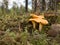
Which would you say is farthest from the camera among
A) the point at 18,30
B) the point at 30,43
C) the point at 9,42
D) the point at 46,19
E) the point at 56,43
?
the point at 46,19

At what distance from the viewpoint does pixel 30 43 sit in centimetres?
876

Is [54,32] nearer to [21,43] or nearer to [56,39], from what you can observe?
[56,39]

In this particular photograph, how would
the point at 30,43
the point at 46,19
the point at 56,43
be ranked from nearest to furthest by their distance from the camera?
the point at 30,43
the point at 56,43
the point at 46,19

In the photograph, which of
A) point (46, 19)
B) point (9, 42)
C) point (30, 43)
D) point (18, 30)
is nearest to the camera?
point (9, 42)

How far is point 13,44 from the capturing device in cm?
812

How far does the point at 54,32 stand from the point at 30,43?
1.68 m

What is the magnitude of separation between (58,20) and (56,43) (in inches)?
101

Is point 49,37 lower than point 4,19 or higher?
lower

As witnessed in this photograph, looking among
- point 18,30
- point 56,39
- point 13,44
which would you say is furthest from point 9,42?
point 56,39

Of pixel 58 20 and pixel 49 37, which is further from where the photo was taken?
pixel 58 20

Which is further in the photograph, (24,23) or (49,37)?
(24,23)

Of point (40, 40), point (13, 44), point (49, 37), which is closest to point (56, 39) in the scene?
point (49, 37)

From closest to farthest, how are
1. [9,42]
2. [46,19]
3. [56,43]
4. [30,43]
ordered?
[9,42], [30,43], [56,43], [46,19]

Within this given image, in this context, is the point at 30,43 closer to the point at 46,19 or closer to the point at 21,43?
the point at 21,43
